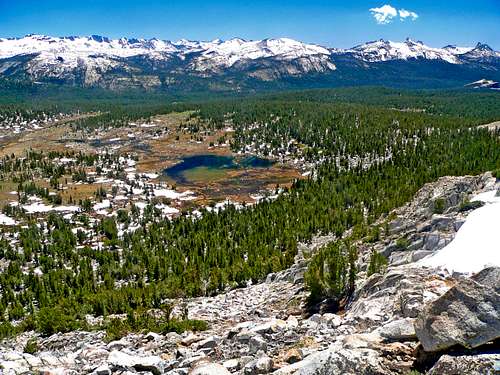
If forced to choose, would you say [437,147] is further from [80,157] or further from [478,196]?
[80,157]

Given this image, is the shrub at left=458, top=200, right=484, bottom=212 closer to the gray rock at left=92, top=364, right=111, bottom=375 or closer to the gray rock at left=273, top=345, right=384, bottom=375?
the gray rock at left=273, top=345, right=384, bottom=375

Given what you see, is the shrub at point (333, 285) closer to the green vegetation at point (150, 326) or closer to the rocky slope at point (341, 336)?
the rocky slope at point (341, 336)

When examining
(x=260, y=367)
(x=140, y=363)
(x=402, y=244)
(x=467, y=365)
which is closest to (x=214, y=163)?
(x=402, y=244)

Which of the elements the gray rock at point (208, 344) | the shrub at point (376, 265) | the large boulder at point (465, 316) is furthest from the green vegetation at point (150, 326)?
the large boulder at point (465, 316)

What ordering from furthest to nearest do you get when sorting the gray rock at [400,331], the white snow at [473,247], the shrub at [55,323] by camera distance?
the shrub at [55,323], the white snow at [473,247], the gray rock at [400,331]

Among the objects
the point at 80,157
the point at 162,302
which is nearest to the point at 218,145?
the point at 80,157

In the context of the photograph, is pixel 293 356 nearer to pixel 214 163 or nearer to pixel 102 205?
pixel 102 205

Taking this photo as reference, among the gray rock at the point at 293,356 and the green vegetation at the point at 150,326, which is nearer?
the gray rock at the point at 293,356

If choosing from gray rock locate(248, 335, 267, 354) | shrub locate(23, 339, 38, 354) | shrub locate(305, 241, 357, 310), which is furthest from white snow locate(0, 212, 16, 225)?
gray rock locate(248, 335, 267, 354)
